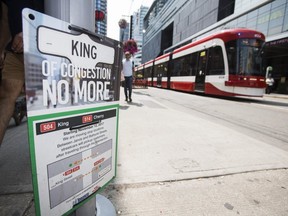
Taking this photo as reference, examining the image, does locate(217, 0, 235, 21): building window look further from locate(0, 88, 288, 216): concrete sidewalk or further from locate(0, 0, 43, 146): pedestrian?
locate(0, 0, 43, 146): pedestrian

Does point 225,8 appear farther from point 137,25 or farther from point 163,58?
point 163,58

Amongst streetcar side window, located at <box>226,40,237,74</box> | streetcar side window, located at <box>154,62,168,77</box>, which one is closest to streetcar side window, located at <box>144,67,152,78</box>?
streetcar side window, located at <box>154,62,168,77</box>

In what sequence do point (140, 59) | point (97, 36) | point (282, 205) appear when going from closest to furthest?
1. point (97, 36)
2. point (282, 205)
3. point (140, 59)

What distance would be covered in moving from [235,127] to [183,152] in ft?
7.74

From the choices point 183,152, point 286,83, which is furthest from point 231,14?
point 183,152

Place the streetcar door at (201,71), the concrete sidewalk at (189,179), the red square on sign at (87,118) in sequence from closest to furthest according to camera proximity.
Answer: the red square on sign at (87,118) < the concrete sidewalk at (189,179) < the streetcar door at (201,71)

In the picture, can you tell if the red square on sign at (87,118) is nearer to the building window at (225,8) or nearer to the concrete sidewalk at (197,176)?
the concrete sidewalk at (197,176)

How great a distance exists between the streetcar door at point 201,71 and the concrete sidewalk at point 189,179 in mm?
8026

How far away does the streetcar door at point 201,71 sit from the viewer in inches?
431

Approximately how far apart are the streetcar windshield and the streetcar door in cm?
186

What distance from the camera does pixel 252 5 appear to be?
81.2 feet

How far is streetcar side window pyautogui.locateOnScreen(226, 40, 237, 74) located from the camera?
29.9 ft

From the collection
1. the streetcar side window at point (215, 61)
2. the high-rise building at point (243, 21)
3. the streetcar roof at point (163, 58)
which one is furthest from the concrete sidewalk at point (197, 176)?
the streetcar roof at point (163, 58)

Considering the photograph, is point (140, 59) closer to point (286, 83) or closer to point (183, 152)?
point (286, 83)
